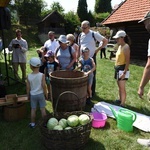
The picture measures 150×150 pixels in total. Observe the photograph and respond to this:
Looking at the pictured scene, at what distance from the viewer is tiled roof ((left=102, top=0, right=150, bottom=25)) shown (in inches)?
472

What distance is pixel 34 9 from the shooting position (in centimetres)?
3284

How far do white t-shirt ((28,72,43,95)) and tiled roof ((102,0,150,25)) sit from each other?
30.2ft

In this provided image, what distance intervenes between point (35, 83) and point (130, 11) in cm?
1083

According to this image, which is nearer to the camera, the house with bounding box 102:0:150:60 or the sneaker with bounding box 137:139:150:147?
the sneaker with bounding box 137:139:150:147

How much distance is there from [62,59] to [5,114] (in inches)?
69.3

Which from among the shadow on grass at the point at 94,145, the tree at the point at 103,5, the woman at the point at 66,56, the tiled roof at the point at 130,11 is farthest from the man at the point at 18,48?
the tree at the point at 103,5

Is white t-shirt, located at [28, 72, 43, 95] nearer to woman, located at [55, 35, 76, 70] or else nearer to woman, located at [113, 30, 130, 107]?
woman, located at [55, 35, 76, 70]

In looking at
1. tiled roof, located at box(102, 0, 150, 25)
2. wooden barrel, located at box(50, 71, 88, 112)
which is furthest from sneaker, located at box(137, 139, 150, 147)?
tiled roof, located at box(102, 0, 150, 25)

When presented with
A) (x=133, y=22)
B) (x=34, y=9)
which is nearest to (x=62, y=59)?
(x=133, y=22)

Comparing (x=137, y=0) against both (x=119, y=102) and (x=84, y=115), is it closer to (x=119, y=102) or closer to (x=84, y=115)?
(x=119, y=102)

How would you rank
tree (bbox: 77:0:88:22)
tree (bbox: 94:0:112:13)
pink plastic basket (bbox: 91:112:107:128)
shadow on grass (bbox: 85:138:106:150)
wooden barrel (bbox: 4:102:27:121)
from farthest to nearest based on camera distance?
tree (bbox: 94:0:112:13), tree (bbox: 77:0:88:22), wooden barrel (bbox: 4:102:27:121), pink plastic basket (bbox: 91:112:107:128), shadow on grass (bbox: 85:138:106:150)

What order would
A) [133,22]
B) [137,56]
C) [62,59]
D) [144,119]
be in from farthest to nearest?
[137,56] → [133,22] → [62,59] → [144,119]

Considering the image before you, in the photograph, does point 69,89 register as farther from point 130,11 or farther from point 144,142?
point 130,11

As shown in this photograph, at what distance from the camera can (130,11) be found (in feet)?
42.8
